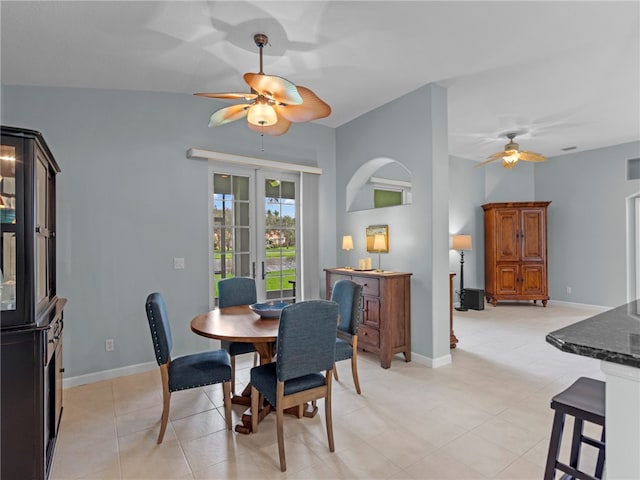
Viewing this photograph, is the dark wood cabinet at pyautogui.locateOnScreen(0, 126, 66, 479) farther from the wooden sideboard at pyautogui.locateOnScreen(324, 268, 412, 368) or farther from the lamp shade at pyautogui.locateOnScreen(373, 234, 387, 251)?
the lamp shade at pyautogui.locateOnScreen(373, 234, 387, 251)

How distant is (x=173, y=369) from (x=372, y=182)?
379 centimetres

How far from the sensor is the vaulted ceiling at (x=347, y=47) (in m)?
2.32

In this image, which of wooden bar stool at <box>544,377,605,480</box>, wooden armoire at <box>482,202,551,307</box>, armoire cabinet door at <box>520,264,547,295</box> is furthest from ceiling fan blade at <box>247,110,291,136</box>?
armoire cabinet door at <box>520,264,547,295</box>

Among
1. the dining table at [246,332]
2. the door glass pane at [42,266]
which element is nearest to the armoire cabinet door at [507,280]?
the dining table at [246,332]

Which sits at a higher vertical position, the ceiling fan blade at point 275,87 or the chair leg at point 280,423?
the ceiling fan blade at point 275,87

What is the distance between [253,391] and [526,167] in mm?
7326

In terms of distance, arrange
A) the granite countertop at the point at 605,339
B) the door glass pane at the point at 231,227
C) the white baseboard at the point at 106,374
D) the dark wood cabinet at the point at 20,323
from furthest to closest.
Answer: the door glass pane at the point at 231,227 → the white baseboard at the point at 106,374 → the dark wood cabinet at the point at 20,323 → the granite countertop at the point at 605,339

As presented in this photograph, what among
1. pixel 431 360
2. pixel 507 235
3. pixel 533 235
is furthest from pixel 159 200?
pixel 533 235

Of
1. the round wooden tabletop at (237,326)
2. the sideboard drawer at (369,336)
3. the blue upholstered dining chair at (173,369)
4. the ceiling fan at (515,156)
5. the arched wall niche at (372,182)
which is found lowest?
the sideboard drawer at (369,336)

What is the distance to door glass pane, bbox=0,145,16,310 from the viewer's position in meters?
1.78

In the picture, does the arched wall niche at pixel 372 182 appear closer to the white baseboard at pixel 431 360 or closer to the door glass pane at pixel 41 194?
the white baseboard at pixel 431 360

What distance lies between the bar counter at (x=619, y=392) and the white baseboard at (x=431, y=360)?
2.58 metres

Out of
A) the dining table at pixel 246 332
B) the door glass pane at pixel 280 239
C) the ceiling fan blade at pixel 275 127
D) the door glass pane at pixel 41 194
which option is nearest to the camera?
the door glass pane at pixel 41 194

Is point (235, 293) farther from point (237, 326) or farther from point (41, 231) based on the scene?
point (41, 231)
